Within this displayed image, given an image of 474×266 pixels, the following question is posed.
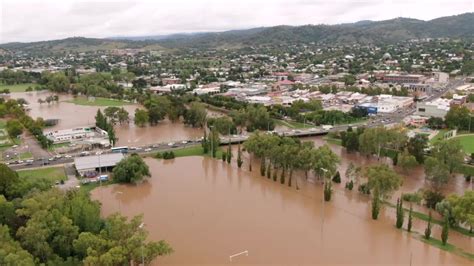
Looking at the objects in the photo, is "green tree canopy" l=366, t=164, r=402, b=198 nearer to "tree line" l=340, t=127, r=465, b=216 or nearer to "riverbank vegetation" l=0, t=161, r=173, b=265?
"tree line" l=340, t=127, r=465, b=216

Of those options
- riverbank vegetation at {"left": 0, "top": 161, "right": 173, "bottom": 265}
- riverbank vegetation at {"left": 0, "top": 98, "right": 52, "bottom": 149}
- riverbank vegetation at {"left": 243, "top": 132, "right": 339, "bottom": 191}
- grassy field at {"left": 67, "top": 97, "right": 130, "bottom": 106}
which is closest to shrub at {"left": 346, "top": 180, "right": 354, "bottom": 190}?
riverbank vegetation at {"left": 243, "top": 132, "right": 339, "bottom": 191}

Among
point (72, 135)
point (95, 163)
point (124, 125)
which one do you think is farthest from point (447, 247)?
point (124, 125)

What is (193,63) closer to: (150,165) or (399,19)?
(150,165)

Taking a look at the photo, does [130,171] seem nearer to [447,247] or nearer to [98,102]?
[447,247]

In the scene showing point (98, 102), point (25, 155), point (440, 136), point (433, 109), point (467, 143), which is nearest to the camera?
point (25, 155)

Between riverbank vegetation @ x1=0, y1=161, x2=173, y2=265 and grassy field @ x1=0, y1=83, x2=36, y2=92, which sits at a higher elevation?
riverbank vegetation @ x1=0, y1=161, x2=173, y2=265
